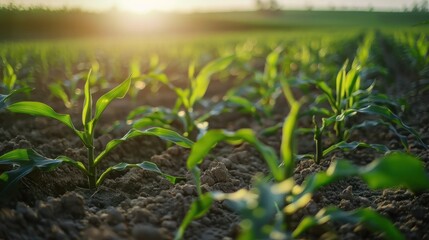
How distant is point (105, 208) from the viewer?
5.72 feet

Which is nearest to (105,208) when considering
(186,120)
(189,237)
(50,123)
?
(189,237)

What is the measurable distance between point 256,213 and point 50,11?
12.6 ft

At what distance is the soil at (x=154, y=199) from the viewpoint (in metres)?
1.40

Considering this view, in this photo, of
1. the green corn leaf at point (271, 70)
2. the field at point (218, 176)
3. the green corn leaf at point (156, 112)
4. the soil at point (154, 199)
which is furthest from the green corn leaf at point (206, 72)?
the green corn leaf at point (271, 70)

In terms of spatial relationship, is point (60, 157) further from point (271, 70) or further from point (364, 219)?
point (271, 70)

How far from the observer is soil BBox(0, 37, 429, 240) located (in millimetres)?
1397

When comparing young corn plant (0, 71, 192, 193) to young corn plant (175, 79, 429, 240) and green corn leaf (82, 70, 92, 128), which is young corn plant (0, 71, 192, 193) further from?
young corn plant (175, 79, 429, 240)

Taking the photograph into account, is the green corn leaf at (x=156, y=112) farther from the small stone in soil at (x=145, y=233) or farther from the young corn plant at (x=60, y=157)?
the small stone in soil at (x=145, y=233)

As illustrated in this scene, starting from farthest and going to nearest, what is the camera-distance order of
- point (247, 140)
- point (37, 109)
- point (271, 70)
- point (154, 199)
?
point (271, 70), point (37, 109), point (154, 199), point (247, 140)

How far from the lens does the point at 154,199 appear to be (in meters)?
1.65

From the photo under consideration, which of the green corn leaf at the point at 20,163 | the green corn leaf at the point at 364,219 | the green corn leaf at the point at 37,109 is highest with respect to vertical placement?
the green corn leaf at the point at 37,109

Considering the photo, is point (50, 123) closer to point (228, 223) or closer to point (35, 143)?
point (35, 143)

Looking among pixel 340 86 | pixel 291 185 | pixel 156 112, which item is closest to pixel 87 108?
pixel 156 112

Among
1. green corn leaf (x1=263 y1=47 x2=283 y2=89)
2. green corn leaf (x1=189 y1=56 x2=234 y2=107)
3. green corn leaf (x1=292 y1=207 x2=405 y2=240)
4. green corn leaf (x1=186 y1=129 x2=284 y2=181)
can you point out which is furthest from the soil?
green corn leaf (x1=263 y1=47 x2=283 y2=89)
